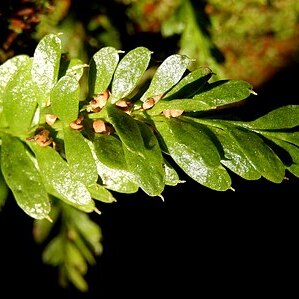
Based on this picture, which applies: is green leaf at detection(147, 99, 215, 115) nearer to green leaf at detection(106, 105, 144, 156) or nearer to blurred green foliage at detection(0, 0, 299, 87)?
green leaf at detection(106, 105, 144, 156)

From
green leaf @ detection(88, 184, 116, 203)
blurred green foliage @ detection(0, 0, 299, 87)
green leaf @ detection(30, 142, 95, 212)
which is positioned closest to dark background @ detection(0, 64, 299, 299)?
blurred green foliage @ detection(0, 0, 299, 87)

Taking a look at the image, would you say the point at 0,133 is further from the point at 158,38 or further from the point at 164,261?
the point at 164,261

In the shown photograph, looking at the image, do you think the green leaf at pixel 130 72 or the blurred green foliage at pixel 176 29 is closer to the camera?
Answer: the green leaf at pixel 130 72

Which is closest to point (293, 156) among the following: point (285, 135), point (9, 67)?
point (285, 135)

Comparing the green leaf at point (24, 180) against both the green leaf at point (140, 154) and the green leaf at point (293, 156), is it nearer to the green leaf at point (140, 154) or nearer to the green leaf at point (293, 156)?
the green leaf at point (140, 154)

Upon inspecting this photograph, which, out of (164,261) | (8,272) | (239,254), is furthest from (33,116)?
(239,254)

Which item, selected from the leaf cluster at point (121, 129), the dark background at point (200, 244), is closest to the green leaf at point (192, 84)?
the leaf cluster at point (121, 129)
